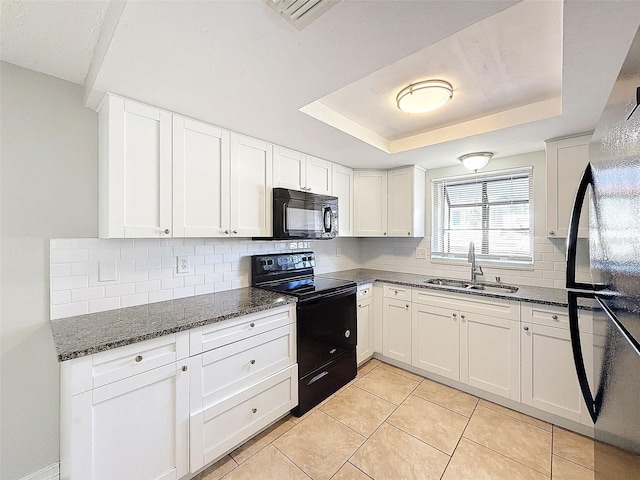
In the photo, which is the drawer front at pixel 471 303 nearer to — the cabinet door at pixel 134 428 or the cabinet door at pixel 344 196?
the cabinet door at pixel 344 196

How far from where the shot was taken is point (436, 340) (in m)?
2.65

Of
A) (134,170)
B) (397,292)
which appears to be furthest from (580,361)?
A: (134,170)

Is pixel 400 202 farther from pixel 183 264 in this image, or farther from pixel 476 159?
pixel 183 264

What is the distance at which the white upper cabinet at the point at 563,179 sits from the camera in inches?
85.4

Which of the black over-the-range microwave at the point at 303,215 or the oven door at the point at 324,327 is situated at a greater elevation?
the black over-the-range microwave at the point at 303,215

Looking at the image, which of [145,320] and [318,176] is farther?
[318,176]

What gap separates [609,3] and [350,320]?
96.2 inches

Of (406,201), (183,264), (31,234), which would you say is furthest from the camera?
(406,201)

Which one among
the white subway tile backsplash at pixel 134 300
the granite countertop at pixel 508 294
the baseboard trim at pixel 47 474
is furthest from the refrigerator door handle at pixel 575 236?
the baseboard trim at pixel 47 474

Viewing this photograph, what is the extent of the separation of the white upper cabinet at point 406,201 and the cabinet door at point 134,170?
2.38m

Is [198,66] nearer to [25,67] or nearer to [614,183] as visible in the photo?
[25,67]

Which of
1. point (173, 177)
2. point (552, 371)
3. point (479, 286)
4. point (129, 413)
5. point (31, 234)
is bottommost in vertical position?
point (552, 371)

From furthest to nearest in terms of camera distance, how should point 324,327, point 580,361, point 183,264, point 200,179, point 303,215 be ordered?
point 303,215 < point 324,327 < point 183,264 < point 200,179 < point 580,361

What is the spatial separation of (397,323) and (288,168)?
1.93 meters
